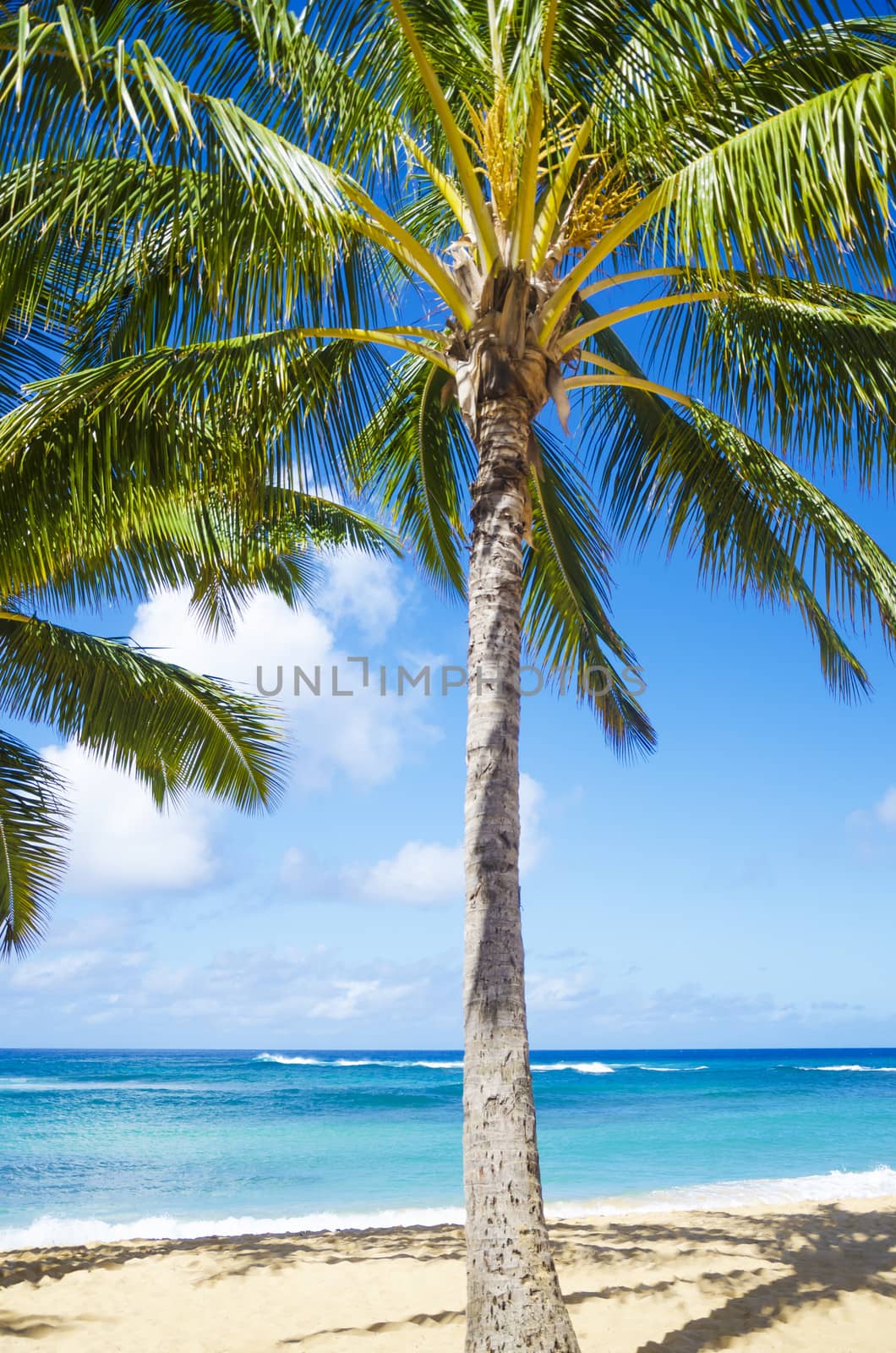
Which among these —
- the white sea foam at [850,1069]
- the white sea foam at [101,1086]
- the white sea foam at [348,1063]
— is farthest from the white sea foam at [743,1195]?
the white sea foam at [850,1069]

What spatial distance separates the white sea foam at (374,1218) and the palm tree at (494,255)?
789cm

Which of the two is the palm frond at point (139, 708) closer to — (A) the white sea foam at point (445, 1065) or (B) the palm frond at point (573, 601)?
(B) the palm frond at point (573, 601)

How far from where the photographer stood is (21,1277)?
5.70 metres

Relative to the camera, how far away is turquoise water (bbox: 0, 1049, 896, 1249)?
11.9 meters

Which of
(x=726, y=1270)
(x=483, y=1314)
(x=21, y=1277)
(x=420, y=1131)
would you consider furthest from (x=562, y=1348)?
(x=420, y=1131)

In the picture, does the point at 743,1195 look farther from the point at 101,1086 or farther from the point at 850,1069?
the point at 850,1069

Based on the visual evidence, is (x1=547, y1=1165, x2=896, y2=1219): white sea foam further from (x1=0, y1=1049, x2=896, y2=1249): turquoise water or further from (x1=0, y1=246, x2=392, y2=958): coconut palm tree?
(x1=0, y1=246, x2=392, y2=958): coconut palm tree

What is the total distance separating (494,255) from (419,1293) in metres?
5.41

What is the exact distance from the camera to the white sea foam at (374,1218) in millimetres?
10508

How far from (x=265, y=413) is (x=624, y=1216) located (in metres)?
7.78

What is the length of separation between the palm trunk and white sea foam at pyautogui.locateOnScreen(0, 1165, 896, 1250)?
764 cm

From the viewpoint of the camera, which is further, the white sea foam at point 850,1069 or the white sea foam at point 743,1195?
the white sea foam at point 850,1069

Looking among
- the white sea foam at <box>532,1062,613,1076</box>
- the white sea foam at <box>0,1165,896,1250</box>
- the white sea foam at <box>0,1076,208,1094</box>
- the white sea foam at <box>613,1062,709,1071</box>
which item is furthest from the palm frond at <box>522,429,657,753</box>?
the white sea foam at <box>613,1062,709,1071</box>

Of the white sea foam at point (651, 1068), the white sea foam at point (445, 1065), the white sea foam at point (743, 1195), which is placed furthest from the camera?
the white sea foam at point (651, 1068)
